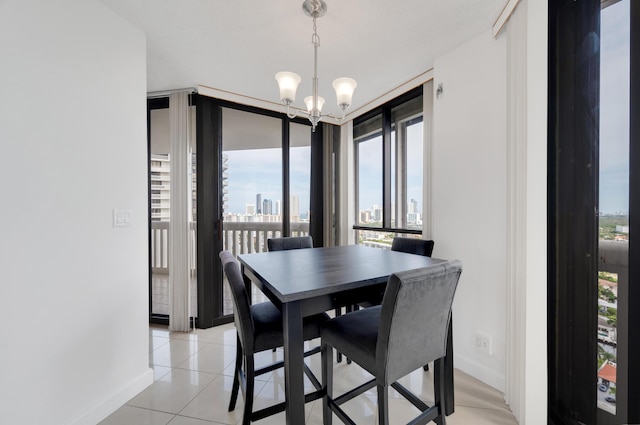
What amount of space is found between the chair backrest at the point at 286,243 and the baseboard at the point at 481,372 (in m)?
1.64

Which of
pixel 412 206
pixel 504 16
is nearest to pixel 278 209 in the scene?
pixel 412 206

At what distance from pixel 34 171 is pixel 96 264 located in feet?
1.99

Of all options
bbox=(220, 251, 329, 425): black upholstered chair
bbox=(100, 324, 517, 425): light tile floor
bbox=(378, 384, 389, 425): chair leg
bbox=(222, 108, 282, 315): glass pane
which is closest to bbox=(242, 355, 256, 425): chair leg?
bbox=(220, 251, 329, 425): black upholstered chair

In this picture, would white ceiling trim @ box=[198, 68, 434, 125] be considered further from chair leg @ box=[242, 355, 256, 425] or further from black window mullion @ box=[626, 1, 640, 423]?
chair leg @ box=[242, 355, 256, 425]

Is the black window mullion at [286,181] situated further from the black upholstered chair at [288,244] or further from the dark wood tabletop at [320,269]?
the dark wood tabletop at [320,269]

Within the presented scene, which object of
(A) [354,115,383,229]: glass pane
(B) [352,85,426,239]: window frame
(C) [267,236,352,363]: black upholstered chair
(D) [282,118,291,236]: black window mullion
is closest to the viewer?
(C) [267,236,352,363]: black upholstered chair

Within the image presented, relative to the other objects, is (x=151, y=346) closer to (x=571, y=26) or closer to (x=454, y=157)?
(x=454, y=157)

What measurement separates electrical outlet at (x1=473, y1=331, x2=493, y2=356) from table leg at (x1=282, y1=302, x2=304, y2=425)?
4.95ft

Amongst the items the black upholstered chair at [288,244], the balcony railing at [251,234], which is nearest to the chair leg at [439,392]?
the black upholstered chair at [288,244]

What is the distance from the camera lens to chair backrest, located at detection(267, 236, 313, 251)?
8.16 ft

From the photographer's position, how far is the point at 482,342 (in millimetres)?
1932

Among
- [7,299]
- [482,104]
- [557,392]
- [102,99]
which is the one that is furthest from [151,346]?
[482,104]

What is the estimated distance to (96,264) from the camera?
1577mm

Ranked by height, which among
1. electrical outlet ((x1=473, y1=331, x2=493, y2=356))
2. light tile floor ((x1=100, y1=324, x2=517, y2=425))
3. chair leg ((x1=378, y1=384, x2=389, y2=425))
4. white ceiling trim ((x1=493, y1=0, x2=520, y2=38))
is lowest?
light tile floor ((x1=100, y1=324, x2=517, y2=425))
